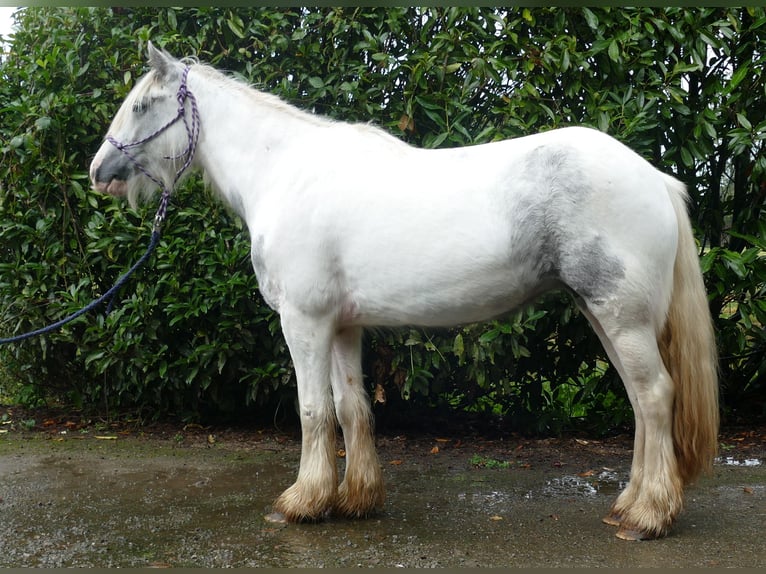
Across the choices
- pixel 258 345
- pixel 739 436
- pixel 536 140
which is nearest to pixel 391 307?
pixel 536 140

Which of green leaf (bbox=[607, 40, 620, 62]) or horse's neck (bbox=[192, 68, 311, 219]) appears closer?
horse's neck (bbox=[192, 68, 311, 219])

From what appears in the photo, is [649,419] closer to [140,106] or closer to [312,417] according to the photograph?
[312,417]

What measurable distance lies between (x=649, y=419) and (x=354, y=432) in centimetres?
136

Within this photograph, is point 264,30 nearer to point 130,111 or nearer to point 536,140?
point 130,111

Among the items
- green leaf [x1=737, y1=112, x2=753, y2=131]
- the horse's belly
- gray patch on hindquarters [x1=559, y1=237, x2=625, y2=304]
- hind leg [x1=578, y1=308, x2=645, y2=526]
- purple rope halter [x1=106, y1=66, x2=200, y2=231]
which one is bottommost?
hind leg [x1=578, y1=308, x2=645, y2=526]

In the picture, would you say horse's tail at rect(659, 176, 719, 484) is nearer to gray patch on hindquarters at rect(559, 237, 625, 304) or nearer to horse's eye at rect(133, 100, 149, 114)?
gray patch on hindquarters at rect(559, 237, 625, 304)

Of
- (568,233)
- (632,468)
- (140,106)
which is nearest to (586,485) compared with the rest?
(632,468)

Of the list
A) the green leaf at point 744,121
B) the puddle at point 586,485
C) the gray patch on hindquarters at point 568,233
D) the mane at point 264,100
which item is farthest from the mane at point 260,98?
the green leaf at point 744,121

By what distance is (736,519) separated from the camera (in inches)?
137

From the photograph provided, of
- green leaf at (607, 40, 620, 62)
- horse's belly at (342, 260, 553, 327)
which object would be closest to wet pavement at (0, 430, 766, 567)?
horse's belly at (342, 260, 553, 327)

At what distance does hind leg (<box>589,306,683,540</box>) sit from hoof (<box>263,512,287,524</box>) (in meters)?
1.50

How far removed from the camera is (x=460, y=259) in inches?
124

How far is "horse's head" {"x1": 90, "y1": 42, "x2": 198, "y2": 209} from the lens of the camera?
12.4 feet

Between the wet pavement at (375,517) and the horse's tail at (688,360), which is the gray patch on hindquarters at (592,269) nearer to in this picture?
the horse's tail at (688,360)
